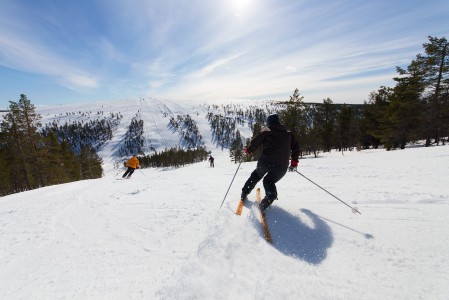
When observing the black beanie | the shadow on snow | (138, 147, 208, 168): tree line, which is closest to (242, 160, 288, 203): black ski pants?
the shadow on snow

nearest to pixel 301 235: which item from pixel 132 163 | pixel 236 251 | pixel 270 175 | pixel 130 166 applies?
pixel 236 251

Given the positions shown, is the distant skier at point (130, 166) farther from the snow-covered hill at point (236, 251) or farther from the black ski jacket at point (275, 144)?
the black ski jacket at point (275, 144)

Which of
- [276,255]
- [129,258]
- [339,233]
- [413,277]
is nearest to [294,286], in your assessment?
[276,255]

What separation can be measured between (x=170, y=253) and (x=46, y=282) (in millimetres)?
1469

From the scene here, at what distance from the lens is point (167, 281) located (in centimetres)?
267

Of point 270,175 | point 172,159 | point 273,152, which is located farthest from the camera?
point 172,159

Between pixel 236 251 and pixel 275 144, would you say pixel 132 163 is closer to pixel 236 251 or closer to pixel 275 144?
pixel 275 144

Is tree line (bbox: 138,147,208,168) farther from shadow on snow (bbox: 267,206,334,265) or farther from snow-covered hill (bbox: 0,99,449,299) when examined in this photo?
shadow on snow (bbox: 267,206,334,265)

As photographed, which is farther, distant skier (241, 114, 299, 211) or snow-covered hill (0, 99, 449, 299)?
distant skier (241, 114, 299, 211)

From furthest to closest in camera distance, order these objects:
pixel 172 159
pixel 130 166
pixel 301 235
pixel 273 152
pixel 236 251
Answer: pixel 172 159 < pixel 130 166 < pixel 273 152 < pixel 301 235 < pixel 236 251

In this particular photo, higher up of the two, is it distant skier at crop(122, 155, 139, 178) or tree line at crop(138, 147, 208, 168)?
distant skier at crop(122, 155, 139, 178)

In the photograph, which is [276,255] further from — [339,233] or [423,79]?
[423,79]

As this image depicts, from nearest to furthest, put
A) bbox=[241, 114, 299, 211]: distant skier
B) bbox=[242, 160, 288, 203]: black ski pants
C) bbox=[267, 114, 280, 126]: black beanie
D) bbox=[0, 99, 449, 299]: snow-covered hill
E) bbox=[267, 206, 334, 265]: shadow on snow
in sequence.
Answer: bbox=[0, 99, 449, 299]: snow-covered hill
bbox=[267, 206, 334, 265]: shadow on snow
bbox=[242, 160, 288, 203]: black ski pants
bbox=[241, 114, 299, 211]: distant skier
bbox=[267, 114, 280, 126]: black beanie

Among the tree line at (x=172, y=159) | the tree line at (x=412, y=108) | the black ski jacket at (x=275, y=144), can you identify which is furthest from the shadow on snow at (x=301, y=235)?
the tree line at (x=172, y=159)
